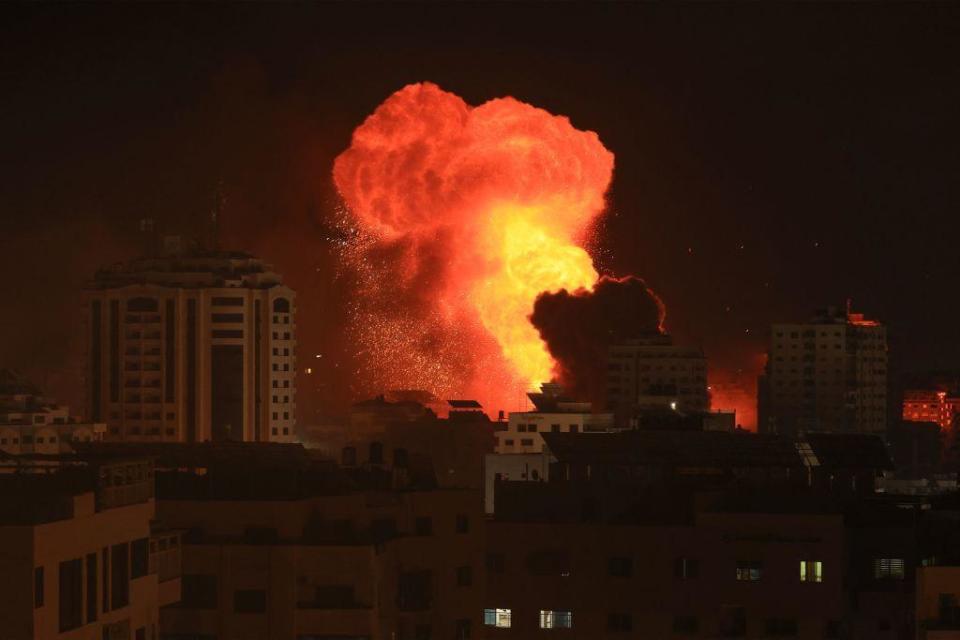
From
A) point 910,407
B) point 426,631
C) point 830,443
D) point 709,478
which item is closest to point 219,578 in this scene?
point 426,631

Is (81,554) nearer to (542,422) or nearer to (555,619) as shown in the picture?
(555,619)

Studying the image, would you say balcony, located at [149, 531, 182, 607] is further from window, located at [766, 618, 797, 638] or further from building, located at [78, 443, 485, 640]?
window, located at [766, 618, 797, 638]

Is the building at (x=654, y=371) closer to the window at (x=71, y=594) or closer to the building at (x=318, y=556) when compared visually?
the building at (x=318, y=556)

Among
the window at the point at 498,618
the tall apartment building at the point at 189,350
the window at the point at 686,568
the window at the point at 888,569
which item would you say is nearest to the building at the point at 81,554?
the window at the point at 498,618

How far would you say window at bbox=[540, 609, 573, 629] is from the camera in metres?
39.8

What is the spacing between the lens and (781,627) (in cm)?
3912

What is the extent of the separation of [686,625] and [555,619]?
1.79 meters

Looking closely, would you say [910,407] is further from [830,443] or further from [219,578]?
[219,578]

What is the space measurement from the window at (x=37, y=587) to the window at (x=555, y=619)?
1386cm

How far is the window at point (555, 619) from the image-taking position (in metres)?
39.8

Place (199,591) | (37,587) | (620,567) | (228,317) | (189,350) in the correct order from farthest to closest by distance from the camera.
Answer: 1. (228,317)
2. (189,350)
3. (620,567)
4. (199,591)
5. (37,587)

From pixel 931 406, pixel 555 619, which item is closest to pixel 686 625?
pixel 555 619

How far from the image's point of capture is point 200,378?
94562 mm

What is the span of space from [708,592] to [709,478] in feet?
18.8
